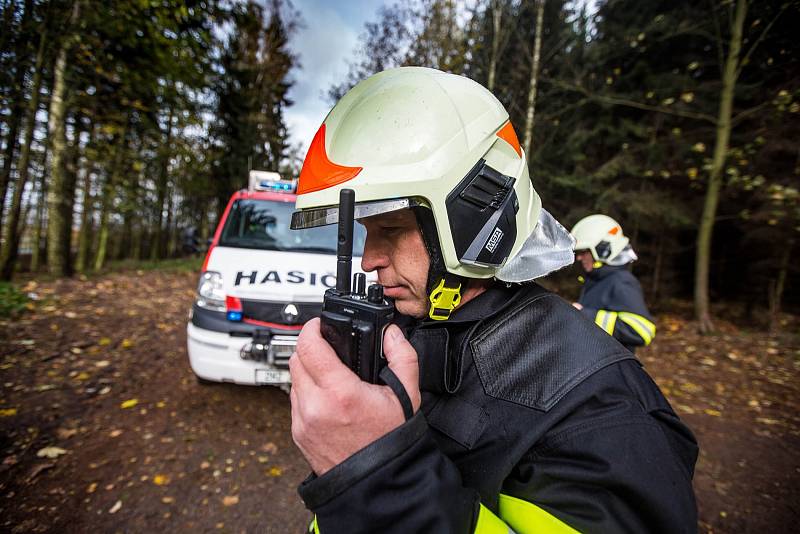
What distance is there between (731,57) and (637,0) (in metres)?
5.16

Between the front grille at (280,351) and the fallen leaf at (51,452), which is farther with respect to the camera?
the front grille at (280,351)

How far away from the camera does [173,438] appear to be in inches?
132

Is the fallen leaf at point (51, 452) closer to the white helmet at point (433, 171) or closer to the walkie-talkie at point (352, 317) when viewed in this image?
the white helmet at point (433, 171)

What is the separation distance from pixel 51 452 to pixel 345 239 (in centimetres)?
390

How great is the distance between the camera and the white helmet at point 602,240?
3.49 metres

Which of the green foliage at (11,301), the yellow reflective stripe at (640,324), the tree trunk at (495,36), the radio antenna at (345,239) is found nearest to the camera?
the radio antenna at (345,239)

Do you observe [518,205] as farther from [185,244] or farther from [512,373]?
[185,244]

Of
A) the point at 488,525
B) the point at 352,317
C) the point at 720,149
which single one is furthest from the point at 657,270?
the point at 352,317

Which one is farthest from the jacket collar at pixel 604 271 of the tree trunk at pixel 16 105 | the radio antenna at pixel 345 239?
the tree trunk at pixel 16 105

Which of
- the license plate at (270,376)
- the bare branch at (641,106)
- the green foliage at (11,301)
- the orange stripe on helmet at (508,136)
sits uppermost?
the bare branch at (641,106)

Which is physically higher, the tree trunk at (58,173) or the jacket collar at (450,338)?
the tree trunk at (58,173)

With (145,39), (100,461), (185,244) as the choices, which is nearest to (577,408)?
(100,461)

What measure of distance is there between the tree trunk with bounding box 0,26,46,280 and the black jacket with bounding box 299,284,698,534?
9.59 meters

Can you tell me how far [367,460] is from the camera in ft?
2.43
